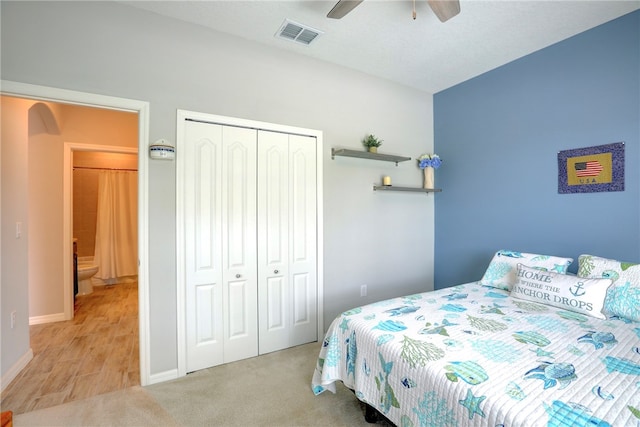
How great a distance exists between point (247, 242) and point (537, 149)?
286 cm

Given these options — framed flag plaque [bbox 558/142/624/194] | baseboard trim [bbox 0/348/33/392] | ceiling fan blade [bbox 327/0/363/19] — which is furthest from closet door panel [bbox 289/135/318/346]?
framed flag plaque [bbox 558/142/624/194]

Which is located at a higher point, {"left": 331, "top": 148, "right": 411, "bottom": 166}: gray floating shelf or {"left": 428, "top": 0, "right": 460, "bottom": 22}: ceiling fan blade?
{"left": 428, "top": 0, "right": 460, "bottom": 22}: ceiling fan blade

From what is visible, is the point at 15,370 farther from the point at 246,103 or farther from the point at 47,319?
the point at 246,103

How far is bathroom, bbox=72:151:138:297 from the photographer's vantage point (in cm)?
517

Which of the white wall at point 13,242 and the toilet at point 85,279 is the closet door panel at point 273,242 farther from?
the toilet at point 85,279

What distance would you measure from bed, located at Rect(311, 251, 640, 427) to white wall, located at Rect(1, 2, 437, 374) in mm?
1090

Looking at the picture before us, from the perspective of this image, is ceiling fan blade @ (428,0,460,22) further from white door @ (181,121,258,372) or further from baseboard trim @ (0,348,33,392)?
baseboard trim @ (0,348,33,392)

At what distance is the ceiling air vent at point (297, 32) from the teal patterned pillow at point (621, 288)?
281cm

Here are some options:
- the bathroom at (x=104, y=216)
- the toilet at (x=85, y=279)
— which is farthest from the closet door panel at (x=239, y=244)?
the bathroom at (x=104, y=216)

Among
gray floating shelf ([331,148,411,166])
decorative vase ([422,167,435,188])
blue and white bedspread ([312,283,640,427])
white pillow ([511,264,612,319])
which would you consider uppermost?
gray floating shelf ([331,148,411,166])

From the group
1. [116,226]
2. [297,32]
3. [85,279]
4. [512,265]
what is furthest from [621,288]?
[116,226]

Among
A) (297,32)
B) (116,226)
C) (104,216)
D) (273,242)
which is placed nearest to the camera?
(297,32)

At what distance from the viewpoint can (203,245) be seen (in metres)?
2.42

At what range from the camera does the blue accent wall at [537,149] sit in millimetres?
2307
